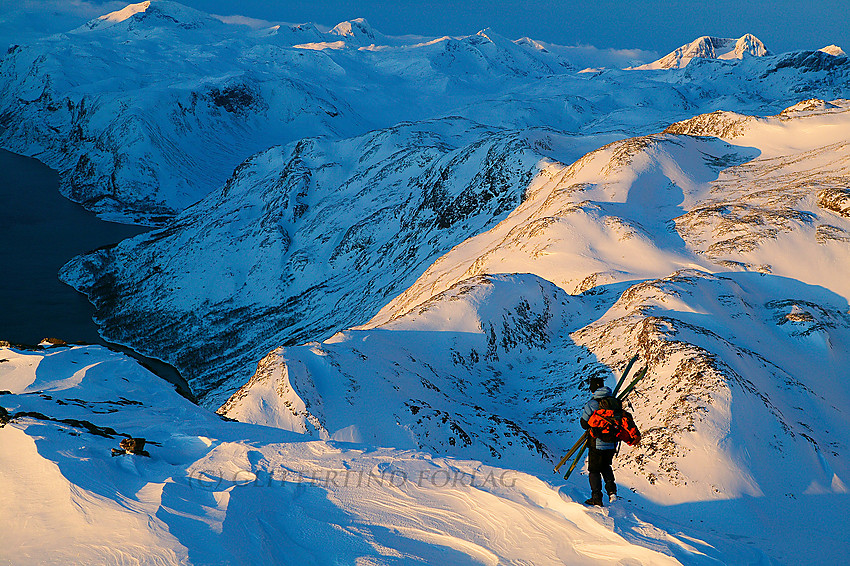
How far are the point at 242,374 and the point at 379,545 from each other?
7182cm

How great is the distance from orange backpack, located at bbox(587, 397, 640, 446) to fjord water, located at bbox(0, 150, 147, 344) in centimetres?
9626

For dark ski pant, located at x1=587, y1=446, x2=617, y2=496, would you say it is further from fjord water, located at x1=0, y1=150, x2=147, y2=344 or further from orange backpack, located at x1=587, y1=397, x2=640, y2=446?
fjord water, located at x1=0, y1=150, x2=147, y2=344

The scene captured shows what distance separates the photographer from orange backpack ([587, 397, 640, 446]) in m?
10.3

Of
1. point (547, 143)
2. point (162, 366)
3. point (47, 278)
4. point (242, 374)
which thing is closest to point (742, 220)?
point (547, 143)

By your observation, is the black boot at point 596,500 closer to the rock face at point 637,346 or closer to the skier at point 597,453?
the skier at point 597,453

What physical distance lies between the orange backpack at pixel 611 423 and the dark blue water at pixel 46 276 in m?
68.9

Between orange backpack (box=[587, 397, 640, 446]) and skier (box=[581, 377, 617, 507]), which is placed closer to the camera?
orange backpack (box=[587, 397, 640, 446])

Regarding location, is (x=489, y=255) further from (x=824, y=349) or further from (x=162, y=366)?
(x=162, y=366)

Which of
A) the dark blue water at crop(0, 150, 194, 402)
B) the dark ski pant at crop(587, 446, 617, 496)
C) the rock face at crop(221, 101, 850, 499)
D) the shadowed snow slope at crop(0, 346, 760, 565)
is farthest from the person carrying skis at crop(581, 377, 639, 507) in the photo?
the dark blue water at crop(0, 150, 194, 402)

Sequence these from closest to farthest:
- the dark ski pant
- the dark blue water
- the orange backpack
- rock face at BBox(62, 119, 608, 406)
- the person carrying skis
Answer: the orange backpack, the person carrying skis, the dark ski pant, rock face at BBox(62, 119, 608, 406), the dark blue water

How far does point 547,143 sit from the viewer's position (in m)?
83.6

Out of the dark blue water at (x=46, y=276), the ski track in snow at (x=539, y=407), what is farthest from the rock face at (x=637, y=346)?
the dark blue water at (x=46, y=276)

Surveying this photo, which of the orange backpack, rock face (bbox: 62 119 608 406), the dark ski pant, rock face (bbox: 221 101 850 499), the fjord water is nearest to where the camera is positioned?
the orange backpack

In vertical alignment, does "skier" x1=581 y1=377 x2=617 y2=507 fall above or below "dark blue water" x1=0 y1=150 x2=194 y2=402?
above
